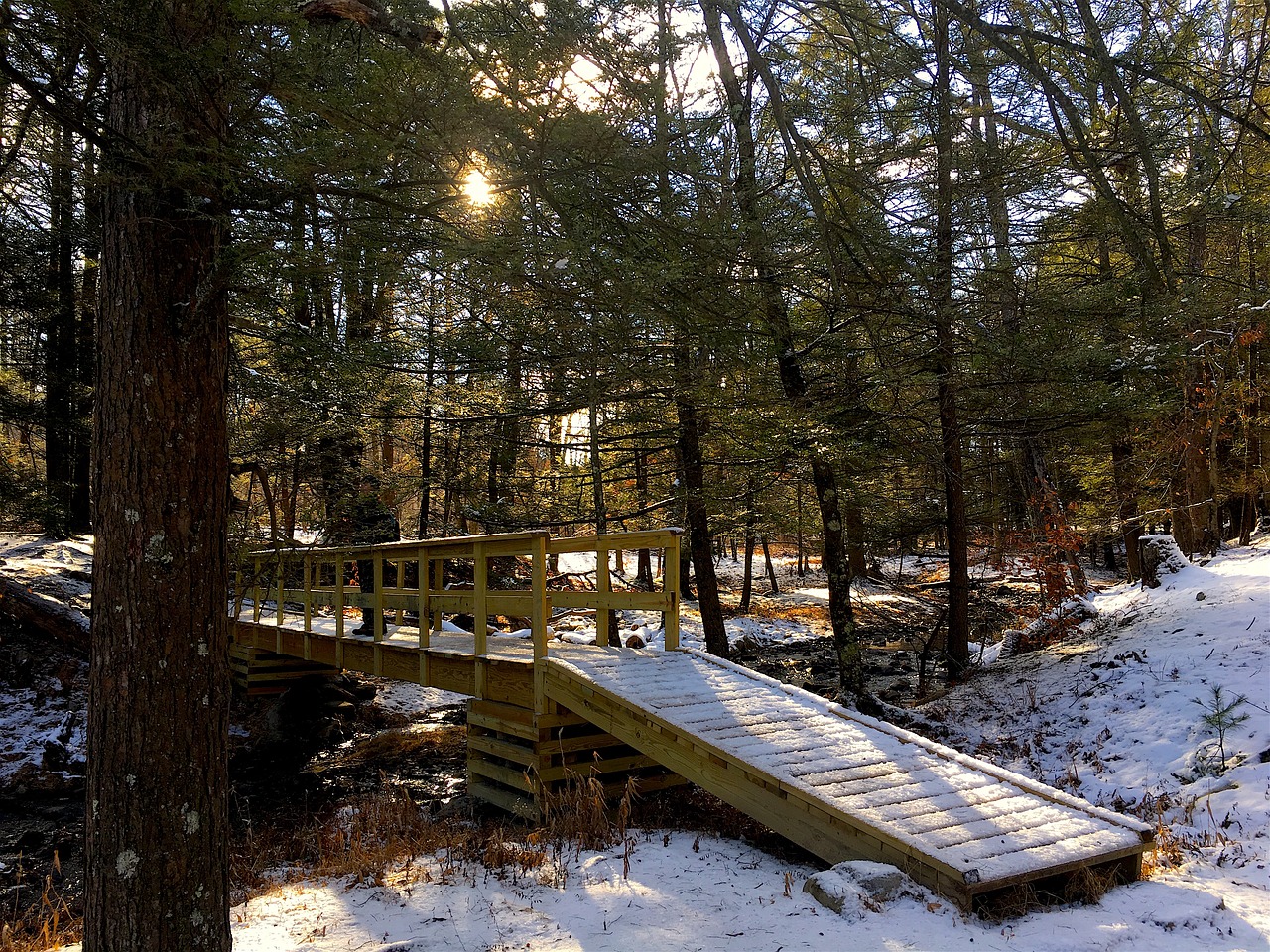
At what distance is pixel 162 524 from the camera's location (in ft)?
12.1

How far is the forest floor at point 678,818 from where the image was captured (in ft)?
14.1

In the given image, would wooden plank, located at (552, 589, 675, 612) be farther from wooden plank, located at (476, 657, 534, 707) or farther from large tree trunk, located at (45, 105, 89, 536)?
large tree trunk, located at (45, 105, 89, 536)

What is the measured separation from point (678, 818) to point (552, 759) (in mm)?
1475

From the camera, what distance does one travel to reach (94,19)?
10.4 ft

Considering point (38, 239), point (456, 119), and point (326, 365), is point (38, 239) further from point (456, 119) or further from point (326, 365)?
point (456, 119)

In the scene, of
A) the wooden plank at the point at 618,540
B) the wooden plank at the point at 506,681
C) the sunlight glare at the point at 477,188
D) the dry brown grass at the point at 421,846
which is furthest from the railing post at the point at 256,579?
the sunlight glare at the point at 477,188

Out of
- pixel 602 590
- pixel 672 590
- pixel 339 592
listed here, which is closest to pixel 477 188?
pixel 602 590

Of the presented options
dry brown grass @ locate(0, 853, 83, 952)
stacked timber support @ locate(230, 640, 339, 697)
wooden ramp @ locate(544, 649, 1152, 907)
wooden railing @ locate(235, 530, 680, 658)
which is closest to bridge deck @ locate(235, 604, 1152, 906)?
wooden ramp @ locate(544, 649, 1152, 907)

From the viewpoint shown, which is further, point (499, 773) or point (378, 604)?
point (378, 604)

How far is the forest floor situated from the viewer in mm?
4305

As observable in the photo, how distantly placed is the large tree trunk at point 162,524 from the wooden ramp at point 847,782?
135 inches

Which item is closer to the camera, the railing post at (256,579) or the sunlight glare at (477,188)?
the sunlight glare at (477,188)

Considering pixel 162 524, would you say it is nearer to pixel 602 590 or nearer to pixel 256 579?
pixel 256 579

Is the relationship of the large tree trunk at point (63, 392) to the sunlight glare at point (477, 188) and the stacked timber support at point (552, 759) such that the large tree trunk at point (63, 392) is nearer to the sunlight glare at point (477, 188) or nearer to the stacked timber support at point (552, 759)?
the stacked timber support at point (552, 759)
